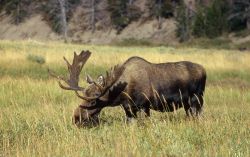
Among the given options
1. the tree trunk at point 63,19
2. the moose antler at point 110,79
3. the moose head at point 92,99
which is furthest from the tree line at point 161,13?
the moose head at point 92,99

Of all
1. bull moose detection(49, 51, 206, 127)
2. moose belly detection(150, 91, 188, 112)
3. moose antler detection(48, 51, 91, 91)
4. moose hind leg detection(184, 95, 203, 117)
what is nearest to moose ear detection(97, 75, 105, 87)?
bull moose detection(49, 51, 206, 127)

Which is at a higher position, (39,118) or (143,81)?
(143,81)

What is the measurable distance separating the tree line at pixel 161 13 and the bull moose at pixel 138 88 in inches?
1889

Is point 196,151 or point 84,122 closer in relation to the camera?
point 196,151

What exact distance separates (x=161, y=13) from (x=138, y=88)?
A: 5930 centimetres

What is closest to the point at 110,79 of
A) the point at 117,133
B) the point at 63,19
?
the point at 117,133

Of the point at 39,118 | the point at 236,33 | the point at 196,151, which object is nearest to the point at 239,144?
the point at 196,151

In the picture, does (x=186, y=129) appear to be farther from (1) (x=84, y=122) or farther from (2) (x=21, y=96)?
(2) (x=21, y=96)

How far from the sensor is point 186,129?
8336 millimetres

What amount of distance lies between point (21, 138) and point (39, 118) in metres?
1.73

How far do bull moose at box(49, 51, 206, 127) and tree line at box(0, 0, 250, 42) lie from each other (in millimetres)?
47986

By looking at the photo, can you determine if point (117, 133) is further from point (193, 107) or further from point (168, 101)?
point (193, 107)

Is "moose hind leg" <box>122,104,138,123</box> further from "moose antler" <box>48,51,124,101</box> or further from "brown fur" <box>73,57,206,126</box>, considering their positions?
"moose antler" <box>48,51,124,101</box>

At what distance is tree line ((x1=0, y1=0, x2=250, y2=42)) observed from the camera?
5825 centimetres
